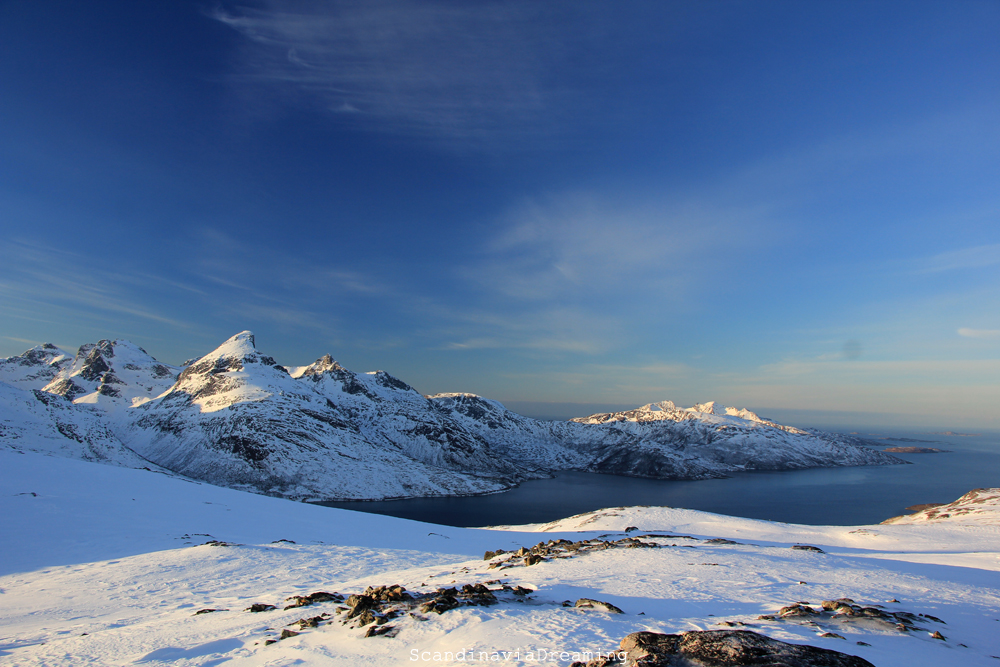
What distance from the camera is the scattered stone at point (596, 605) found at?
1090 centimetres

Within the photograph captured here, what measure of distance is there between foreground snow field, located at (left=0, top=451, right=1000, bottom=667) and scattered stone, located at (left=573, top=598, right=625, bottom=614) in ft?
0.64

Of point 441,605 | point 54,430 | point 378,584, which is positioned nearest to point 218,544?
point 378,584

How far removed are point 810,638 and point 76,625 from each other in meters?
20.7

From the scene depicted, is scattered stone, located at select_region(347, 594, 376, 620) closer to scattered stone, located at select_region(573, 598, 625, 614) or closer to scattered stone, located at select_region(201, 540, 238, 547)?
scattered stone, located at select_region(573, 598, 625, 614)

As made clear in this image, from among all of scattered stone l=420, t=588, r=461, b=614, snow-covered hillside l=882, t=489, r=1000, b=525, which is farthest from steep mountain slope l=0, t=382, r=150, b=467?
snow-covered hillside l=882, t=489, r=1000, b=525

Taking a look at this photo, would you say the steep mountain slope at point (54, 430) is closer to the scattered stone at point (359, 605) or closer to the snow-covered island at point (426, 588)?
the snow-covered island at point (426, 588)

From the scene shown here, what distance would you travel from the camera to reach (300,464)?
145000mm

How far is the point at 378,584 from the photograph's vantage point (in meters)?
17.2

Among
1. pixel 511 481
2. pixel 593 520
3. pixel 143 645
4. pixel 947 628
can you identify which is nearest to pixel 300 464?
pixel 511 481

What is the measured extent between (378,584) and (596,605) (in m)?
10.0

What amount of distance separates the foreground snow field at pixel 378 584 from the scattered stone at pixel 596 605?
20 cm

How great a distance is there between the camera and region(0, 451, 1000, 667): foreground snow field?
9359 mm

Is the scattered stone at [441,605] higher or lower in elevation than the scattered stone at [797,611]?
higher

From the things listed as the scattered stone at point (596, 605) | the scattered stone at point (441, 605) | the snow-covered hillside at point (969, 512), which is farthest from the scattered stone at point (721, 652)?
the snow-covered hillside at point (969, 512)
